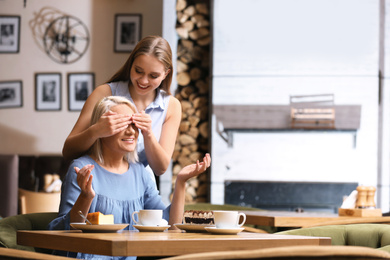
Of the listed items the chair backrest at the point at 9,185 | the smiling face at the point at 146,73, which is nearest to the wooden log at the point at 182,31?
the chair backrest at the point at 9,185

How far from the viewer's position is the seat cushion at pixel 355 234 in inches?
93.8

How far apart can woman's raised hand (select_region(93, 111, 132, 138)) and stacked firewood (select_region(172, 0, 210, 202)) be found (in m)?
3.86

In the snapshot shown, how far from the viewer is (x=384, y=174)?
5.85 metres

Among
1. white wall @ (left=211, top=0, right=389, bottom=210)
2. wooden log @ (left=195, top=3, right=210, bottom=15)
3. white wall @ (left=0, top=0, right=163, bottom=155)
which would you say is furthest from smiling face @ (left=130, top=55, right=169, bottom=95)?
white wall @ (left=0, top=0, right=163, bottom=155)

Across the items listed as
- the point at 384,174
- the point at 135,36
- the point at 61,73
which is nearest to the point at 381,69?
the point at 384,174

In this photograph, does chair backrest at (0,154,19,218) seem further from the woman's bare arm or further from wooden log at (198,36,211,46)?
the woman's bare arm

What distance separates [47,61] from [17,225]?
15.3 feet

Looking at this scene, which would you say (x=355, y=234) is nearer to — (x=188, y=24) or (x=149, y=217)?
(x=149, y=217)

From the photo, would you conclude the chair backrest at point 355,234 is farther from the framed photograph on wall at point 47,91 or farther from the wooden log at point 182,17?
the framed photograph on wall at point 47,91

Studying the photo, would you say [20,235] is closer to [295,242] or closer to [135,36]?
[295,242]

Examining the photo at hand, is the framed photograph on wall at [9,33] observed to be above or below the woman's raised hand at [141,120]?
above

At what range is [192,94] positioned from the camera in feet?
20.2

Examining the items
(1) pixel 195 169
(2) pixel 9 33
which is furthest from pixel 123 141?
(2) pixel 9 33

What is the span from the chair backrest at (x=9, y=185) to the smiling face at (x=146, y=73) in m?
3.75
